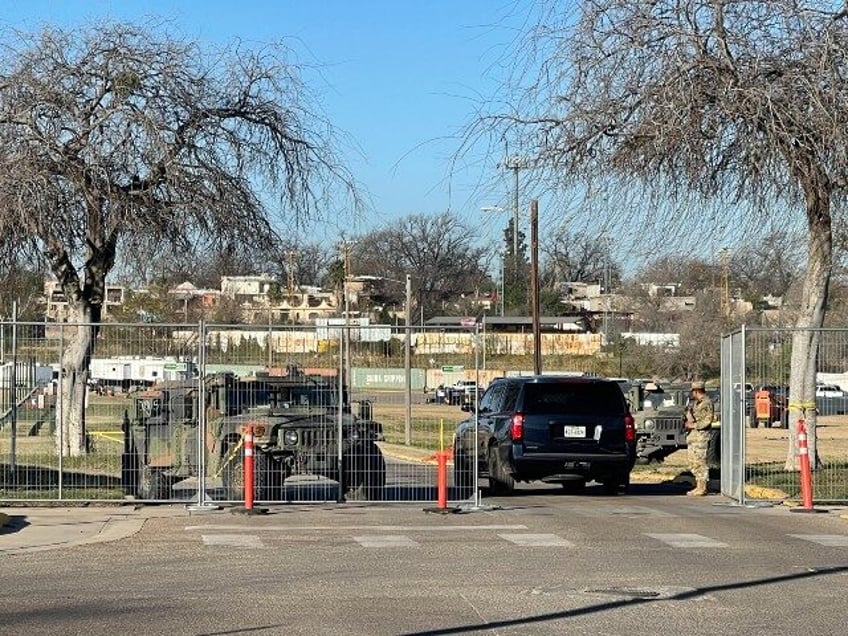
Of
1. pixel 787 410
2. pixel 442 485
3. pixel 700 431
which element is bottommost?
pixel 442 485

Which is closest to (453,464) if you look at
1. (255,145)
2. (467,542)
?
(467,542)

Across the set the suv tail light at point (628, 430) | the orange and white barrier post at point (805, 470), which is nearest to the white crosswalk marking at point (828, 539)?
the orange and white barrier post at point (805, 470)

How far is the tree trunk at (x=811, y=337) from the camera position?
2147cm

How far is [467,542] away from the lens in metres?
15.0

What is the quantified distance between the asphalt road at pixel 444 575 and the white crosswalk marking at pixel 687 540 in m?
0.04

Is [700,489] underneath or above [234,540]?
underneath

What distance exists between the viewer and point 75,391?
68.0 ft

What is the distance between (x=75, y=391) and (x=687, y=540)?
32.1ft

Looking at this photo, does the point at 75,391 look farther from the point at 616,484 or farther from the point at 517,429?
the point at 616,484

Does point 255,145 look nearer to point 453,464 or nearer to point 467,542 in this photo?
point 453,464

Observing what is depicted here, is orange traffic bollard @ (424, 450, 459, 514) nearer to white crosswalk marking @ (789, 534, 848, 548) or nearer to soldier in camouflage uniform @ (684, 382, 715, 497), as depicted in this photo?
white crosswalk marking @ (789, 534, 848, 548)

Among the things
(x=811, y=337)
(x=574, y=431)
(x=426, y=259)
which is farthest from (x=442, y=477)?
(x=426, y=259)

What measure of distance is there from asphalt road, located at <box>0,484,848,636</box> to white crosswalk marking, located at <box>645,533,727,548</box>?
0.04m

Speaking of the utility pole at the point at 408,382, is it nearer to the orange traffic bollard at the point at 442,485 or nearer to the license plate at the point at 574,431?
the orange traffic bollard at the point at 442,485
